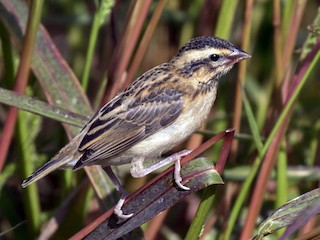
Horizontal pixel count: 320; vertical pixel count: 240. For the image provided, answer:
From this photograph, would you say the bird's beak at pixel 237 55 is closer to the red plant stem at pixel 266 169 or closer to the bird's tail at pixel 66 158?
the red plant stem at pixel 266 169

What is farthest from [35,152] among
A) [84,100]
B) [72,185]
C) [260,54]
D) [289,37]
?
[260,54]

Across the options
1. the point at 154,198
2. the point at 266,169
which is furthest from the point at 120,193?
the point at 266,169

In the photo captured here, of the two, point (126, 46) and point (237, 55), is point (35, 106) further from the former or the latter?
point (237, 55)

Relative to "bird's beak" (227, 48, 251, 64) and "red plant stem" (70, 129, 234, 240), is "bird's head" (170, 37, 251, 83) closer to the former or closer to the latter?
"bird's beak" (227, 48, 251, 64)

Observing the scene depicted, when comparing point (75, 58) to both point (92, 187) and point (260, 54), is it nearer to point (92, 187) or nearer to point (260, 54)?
point (260, 54)

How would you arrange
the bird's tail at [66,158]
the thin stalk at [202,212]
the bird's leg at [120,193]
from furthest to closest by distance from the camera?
1. the bird's tail at [66,158]
2. the bird's leg at [120,193]
3. the thin stalk at [202,212]

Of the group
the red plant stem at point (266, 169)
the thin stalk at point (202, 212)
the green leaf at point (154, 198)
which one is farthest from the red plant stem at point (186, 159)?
the red plant stem at point (266, 169)

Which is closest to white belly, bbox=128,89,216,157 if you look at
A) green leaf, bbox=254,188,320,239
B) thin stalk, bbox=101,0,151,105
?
thin stalk, bbox=101,0,151,105
